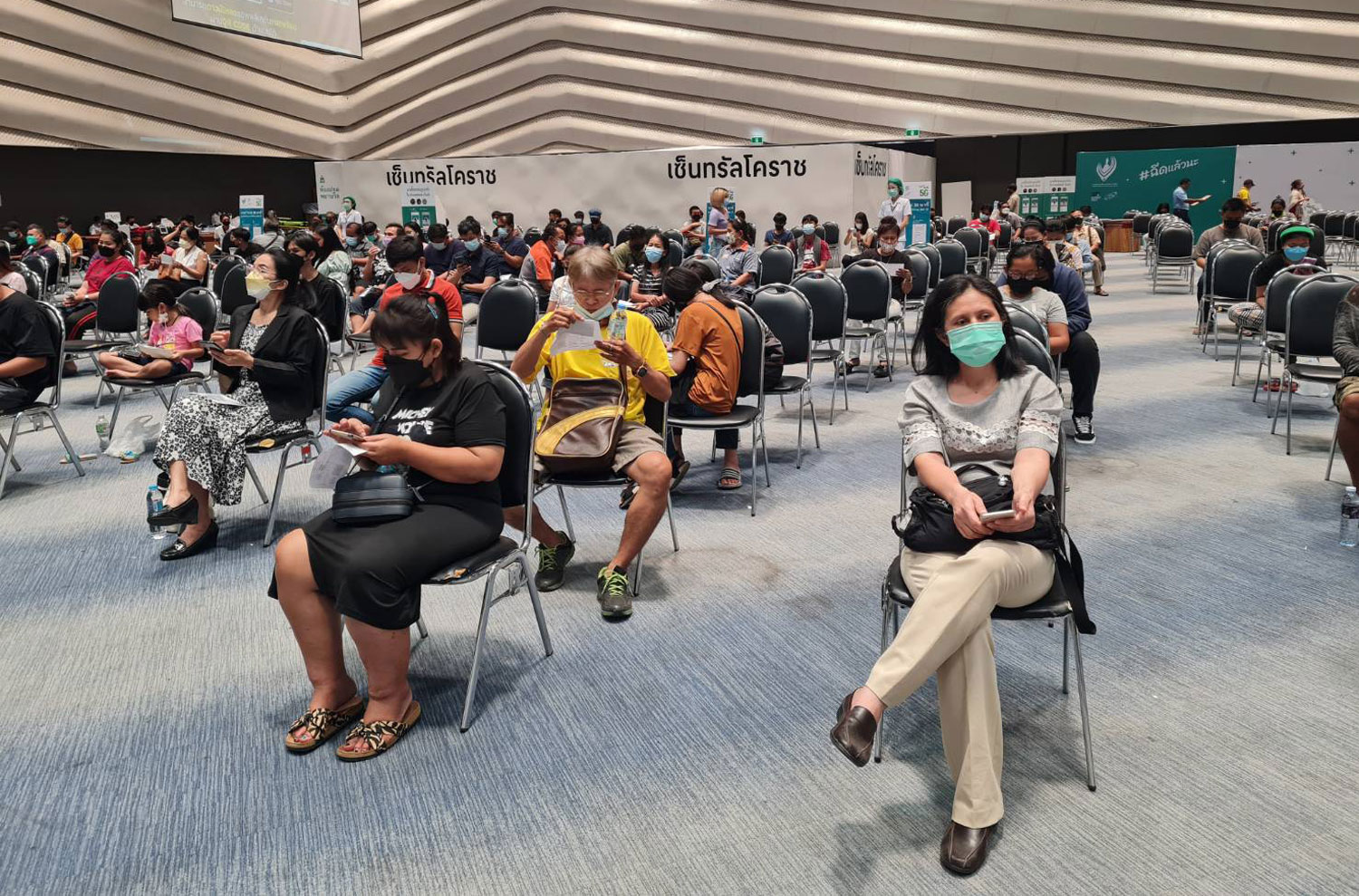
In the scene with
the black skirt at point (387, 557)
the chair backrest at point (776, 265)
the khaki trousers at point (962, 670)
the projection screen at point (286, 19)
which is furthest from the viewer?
the projection screen at point (286, 19)

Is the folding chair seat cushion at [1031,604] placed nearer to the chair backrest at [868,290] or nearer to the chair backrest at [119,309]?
the chair backrest at [868,290]

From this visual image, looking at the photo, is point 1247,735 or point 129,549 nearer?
point 1247,735

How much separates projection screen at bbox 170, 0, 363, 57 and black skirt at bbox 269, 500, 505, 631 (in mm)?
25565

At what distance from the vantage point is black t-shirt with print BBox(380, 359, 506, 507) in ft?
9.38

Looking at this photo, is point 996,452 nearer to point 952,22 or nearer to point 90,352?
point 90,352

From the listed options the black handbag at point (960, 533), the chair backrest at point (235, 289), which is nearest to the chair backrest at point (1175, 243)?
the chair backrest at point (235, 289)

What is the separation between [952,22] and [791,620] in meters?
25.3

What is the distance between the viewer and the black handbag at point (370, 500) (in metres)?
2.74

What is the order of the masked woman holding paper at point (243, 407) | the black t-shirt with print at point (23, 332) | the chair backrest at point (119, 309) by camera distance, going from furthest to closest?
the chair backrest at point (119, 309) < the black t-shirt with print at point (23, 332) < the masked woman holding paper at point (243, 407)

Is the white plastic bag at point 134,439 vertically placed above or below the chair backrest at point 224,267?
below

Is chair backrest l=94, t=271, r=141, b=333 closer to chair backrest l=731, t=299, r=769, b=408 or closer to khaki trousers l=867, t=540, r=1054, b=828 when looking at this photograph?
chair backrest l=731, t=299, r=769, b=408

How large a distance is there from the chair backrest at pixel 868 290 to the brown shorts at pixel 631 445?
423 cm

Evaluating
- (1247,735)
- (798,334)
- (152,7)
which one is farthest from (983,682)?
(152,7)

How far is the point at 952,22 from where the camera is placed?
24.8m
